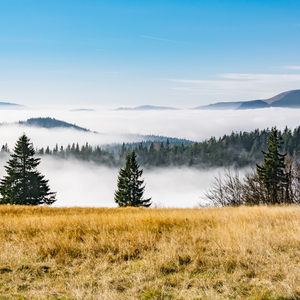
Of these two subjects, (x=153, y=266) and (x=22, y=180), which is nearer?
(x=153, y=266)

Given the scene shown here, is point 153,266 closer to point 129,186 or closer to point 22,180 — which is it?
point 22,180

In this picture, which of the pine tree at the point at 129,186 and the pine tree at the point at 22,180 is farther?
the pine tree at the point at 129,186

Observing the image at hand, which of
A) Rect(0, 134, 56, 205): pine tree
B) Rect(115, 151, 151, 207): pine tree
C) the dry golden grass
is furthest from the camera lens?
Rect(115, 151, 151, 207): pine tree

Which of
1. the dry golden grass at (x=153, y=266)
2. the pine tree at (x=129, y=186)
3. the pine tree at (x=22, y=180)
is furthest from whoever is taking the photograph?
the pine tree at (x=129, y=186)

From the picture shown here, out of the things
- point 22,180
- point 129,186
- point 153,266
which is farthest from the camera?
point 129,186

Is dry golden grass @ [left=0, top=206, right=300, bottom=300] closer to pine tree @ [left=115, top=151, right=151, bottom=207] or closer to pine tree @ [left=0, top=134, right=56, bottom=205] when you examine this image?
pine tree @ [left=0, top=134, right=56, bottom=205]

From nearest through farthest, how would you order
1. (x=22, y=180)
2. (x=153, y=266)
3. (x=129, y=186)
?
(x=153, y=266), (x=22, y=180), (x=129, y=186)

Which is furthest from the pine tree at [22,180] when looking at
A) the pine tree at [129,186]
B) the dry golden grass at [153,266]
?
the dry golden grass at [153,266]

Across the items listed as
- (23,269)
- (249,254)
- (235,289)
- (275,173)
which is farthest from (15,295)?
(275,173)

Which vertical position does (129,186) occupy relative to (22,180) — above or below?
below

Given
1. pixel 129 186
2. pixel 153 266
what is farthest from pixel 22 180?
pixel 153 266

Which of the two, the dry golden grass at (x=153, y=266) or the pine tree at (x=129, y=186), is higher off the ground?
the dry golden grass at (x=153, y=266)

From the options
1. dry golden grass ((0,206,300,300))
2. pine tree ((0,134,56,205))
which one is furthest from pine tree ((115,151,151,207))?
dry golden grass ((0,206,300,300))

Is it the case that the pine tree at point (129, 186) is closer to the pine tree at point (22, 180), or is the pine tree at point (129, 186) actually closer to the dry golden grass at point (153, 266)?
the pine tree at point (22, 180)
